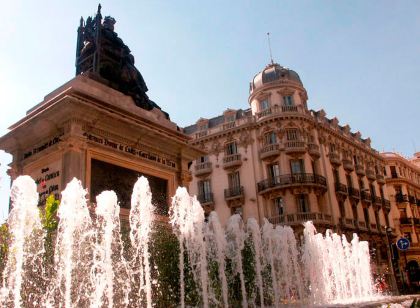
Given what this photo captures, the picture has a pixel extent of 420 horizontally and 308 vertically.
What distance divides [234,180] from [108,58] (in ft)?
92.1

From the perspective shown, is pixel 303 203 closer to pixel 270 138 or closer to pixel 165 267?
pixel 270 138

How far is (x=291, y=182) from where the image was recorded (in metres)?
36.0

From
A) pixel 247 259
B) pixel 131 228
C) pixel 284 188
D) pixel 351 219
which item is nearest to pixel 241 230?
pixel 247 259

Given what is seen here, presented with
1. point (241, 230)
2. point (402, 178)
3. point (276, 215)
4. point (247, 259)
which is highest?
point (402, 178)

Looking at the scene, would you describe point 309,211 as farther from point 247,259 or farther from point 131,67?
point 131,67

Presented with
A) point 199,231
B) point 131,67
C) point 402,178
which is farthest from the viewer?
point 402,178

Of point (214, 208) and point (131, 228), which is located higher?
point (214, 208)

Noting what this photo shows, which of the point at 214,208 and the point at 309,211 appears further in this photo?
the point at 214,208

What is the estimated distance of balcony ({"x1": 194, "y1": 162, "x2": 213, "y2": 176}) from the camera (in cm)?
4069

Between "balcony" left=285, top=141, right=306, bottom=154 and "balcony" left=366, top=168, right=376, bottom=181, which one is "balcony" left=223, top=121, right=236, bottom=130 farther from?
"balcony" left=366, top=168, right=376, bottom=181

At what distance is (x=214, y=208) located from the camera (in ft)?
131

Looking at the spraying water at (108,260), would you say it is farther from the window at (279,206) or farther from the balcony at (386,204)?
the balcony at (386,204)

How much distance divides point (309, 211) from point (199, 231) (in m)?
26.8

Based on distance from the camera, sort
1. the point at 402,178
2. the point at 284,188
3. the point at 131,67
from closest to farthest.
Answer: the point at 131,67 → the point at 284,188 → the point at 402,178
